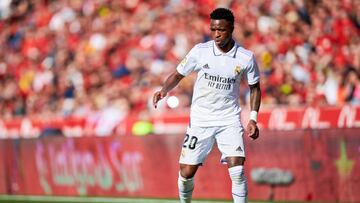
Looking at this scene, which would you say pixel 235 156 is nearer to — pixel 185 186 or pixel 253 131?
pixel 253 131

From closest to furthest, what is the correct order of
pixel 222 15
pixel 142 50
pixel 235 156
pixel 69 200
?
pixel 222 15, pixel 235 156, pixel 69 200, pixel 142 50

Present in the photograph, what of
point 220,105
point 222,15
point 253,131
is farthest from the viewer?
point 220,105

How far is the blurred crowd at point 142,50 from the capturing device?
60.2 ft

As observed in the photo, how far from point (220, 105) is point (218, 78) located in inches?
12.5

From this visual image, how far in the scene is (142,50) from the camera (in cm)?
2292

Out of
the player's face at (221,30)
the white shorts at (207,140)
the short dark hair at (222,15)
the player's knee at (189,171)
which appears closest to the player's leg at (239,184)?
the white shorts at (207,140)

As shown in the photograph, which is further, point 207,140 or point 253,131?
point 207,140

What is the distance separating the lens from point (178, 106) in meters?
19.7

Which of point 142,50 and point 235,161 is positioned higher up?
point 142,50

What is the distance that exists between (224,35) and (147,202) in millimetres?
7121

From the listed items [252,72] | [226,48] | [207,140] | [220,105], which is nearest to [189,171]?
[207,140]

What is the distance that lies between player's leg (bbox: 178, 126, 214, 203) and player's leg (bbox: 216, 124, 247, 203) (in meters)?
0.14

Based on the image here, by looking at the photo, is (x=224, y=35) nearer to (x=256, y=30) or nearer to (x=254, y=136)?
(x=254, y=136)

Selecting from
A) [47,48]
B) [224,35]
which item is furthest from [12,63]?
[224,35]
